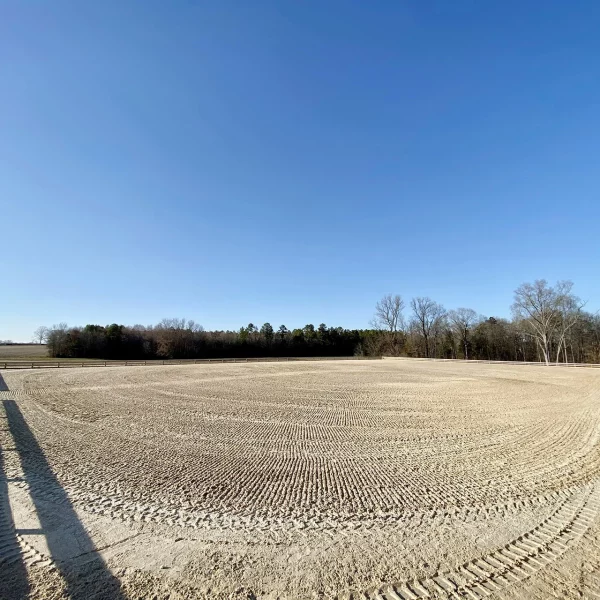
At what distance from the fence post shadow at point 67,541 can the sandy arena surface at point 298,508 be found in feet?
0.09

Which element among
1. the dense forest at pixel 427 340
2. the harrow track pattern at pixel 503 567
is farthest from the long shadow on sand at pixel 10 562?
the dense forest at pixel 427 340

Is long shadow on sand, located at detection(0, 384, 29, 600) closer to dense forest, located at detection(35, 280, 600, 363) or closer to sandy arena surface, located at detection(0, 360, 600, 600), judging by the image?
sandy arena surface, located at detection(0, 360, 600, 600)

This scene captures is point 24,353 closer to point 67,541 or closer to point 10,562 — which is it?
point 67,541

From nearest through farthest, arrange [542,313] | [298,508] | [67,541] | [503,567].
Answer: [503,567]
[67,541]
[298,508]
[542,313]

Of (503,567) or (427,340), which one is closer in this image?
(503,567)

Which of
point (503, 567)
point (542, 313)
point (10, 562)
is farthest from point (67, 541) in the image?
point (542, 313)

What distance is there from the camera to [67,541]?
516 centimetres

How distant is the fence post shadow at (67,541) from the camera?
4.10 metres

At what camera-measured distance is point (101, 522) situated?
5.79 meters

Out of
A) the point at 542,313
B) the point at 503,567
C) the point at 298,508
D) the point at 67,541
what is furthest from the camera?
the point at 542,313

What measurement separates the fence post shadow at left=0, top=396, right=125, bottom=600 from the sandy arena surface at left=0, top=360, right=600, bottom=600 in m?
0.03

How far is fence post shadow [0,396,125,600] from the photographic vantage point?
13.4 feet

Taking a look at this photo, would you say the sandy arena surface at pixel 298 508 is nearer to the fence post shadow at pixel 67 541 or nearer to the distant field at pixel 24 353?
the fence post shadow at pixel 67 541

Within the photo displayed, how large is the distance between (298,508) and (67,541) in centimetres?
361
